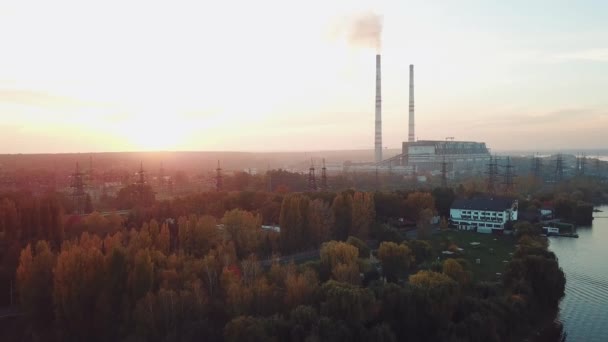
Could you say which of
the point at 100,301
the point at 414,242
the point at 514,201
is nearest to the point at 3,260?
the point at 100,301

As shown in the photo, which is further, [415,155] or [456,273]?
[415,155]

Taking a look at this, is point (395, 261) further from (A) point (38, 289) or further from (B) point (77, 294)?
(A) point (38, 289)

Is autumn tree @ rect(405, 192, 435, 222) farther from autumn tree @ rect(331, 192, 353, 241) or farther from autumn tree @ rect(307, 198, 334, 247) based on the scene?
autumn tree @ rect(307, 198, 334, 247)

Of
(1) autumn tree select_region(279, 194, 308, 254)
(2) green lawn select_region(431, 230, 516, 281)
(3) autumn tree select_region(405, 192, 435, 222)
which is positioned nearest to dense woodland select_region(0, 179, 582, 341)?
(2) green lawn select_region(431, 230, 516, 281)

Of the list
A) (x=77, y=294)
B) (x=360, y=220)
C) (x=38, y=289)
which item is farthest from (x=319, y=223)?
(x=38, y=289)

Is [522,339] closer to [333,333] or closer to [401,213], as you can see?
[333,333]

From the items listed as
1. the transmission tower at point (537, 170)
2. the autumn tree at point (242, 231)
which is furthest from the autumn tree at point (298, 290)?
the transmission tower at point (537, 170)
